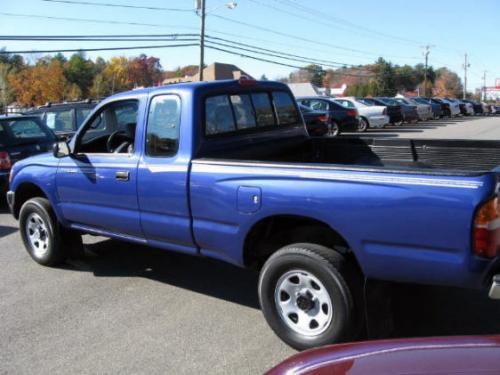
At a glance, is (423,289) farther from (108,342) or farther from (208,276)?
(108,342)

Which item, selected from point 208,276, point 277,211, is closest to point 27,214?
point 208,276

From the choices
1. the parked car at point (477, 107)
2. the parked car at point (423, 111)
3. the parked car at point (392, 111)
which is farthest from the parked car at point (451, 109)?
the parked car at point (392, 111)

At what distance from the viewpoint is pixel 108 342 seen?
4.02 m

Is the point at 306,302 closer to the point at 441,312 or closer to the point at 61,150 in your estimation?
the point at 441,312

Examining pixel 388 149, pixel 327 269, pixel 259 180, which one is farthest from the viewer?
pixel 388 149

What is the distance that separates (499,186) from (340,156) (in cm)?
261

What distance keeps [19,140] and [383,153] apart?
6.93 m

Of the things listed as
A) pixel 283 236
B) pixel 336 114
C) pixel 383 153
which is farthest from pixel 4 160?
pixel 336 114

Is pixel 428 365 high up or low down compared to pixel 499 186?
down

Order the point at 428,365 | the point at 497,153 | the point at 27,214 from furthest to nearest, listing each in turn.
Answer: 1. the point at 27,214
2. the point at 497,153
3. the point at 428,365

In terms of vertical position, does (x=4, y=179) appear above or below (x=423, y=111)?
below

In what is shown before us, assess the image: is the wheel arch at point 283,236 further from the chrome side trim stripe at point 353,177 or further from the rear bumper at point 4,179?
the rear bumper at point 4,179

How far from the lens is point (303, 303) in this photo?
371 cm

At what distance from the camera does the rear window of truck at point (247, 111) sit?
4609 mm
